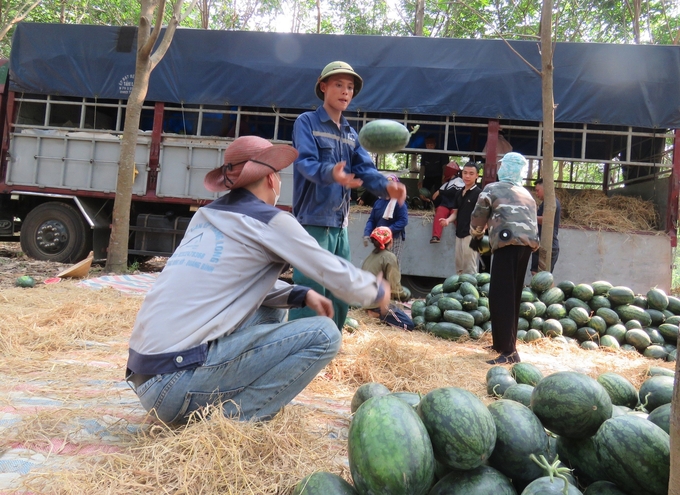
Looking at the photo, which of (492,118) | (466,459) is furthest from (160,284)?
(492,118)

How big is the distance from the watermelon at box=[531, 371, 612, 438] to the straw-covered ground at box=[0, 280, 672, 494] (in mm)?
905

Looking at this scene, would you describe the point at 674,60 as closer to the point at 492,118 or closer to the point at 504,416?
the point at 492,118

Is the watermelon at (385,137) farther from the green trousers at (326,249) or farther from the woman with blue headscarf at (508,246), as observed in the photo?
the woman with blue headscarf at (508,246)

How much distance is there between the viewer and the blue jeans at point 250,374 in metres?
2.35

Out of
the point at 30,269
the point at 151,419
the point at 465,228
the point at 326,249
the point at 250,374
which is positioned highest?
the point at 465,228

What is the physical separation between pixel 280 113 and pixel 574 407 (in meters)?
9.12

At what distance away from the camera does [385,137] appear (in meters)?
4.34

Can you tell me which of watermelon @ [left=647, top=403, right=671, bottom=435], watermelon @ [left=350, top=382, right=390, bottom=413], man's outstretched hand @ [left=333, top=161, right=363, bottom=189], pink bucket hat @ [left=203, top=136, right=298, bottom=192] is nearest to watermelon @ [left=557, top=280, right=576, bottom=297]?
man's outstretched hand @ [left=333, top=161, right=363, bottom=189]

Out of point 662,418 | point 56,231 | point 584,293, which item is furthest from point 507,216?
point 56,231

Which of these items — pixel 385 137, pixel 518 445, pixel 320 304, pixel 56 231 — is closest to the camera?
pixel 518 445

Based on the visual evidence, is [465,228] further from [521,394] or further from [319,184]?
[521,394]

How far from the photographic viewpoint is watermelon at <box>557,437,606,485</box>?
6.52ft

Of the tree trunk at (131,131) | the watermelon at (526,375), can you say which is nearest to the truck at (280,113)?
the tree trunk at (131,131)

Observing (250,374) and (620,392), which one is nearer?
(250,374)
